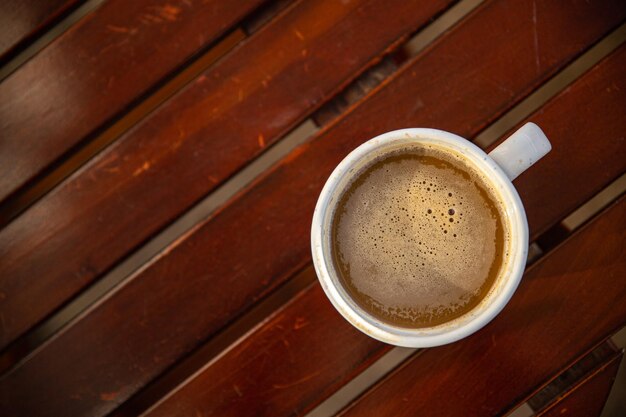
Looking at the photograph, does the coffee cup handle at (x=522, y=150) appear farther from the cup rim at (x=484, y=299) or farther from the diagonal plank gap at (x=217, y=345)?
the diagonal plank gap at (x=217, y=345)

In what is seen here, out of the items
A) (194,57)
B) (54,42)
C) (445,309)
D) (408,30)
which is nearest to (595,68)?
(408,30)

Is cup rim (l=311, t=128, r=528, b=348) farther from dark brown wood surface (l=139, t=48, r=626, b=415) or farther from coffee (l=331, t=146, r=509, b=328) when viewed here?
dark brown wood surface (l=139, t=48, r=626, b=415)

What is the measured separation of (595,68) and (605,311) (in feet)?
0.95

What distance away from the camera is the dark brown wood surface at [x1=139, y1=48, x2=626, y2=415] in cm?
58

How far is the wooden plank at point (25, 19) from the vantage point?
63 cm

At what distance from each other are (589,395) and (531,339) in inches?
3.9

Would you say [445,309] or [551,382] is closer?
[445,309]

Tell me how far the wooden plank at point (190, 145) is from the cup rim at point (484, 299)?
6.3 inches

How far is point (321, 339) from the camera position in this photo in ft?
1.95

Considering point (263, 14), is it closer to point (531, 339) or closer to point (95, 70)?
point (95, 70)

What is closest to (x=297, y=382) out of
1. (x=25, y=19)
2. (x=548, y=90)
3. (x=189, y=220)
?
(x=189, y=220)

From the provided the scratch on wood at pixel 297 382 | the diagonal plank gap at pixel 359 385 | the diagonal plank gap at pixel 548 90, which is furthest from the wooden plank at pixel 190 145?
the diagonal plank gap at pixel 359 385

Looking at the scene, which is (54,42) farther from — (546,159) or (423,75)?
(546,159)

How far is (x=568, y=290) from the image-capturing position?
585 mm
